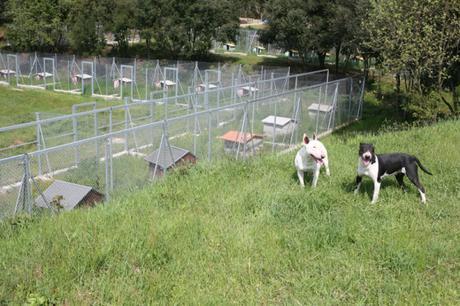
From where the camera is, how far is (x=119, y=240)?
5184 mm

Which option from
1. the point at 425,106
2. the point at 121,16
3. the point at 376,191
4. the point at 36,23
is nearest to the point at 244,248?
the point at 376,191

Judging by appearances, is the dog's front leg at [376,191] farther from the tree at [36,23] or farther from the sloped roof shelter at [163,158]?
the tree at [36,23]

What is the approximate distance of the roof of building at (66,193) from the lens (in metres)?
7.66

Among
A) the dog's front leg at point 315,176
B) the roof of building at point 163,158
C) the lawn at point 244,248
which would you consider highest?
the dog's front leg at point 315,176

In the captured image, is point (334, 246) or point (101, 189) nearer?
point (334, 246)

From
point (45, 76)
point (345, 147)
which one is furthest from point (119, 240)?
point (45, 76)

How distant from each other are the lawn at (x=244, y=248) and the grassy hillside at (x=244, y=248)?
13mm

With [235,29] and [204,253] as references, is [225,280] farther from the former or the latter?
[235,29]

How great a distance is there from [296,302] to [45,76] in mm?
27864

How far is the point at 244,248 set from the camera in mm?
5254

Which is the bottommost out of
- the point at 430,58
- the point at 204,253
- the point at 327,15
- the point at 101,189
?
the point at 101,189

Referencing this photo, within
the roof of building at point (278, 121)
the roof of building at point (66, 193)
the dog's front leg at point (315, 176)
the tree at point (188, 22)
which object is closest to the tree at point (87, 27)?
the tree at point (188, 22)

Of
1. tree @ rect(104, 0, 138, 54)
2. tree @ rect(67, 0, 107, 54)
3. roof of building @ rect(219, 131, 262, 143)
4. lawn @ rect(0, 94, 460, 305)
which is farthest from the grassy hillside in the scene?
tree @ rect(67, 0, 107, 54)

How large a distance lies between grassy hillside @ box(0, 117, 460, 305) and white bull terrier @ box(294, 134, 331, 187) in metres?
0.29
